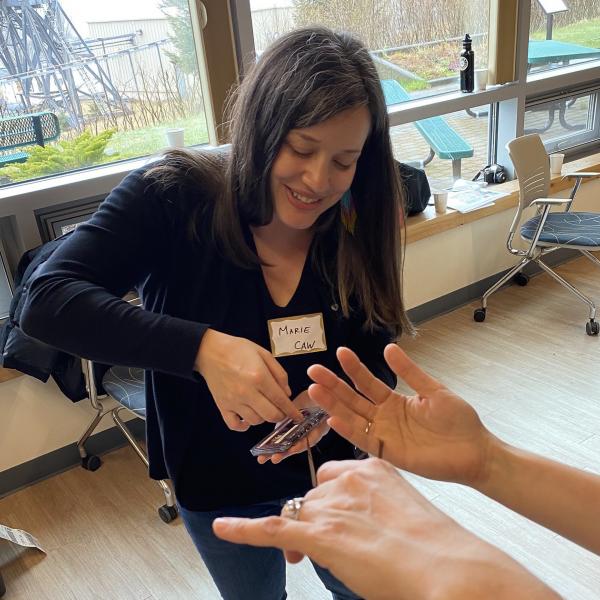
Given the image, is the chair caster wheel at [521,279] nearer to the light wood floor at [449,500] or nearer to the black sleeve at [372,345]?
the light wood floor at [449,500]

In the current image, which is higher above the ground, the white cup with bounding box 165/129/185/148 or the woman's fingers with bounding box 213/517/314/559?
the white cup with bounding box 165/129/185/148

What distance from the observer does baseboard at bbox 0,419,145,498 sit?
7.74 feet

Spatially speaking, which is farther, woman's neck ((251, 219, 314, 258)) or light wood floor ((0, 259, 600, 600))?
light wood floor ((0, 259, 600, 600))

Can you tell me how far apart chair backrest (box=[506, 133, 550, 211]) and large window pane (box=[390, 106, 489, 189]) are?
41 centimetres

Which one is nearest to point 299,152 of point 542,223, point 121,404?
point 121,404

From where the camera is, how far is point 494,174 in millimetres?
3775

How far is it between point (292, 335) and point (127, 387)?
52.4 inches

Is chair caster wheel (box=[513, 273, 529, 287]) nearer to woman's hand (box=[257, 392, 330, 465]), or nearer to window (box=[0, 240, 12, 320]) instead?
window (box=[0, 240, 12, 320])

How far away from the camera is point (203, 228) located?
3.35 ft

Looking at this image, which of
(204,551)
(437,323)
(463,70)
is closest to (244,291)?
(204,551)

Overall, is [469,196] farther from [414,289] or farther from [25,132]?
[25,132]

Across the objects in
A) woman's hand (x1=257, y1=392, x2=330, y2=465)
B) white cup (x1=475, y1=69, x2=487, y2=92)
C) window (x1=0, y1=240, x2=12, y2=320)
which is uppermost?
white cup (x1=475, y1=69, x2=487, y2=92)

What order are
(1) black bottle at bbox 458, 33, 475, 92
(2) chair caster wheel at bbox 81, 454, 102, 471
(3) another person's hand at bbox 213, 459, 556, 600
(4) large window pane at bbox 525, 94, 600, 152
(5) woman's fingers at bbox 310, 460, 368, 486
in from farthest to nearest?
(4) large window pane at bbox 525, 94, 600, 152 → (1) black bottle at bbox 458, 33, 475, 92 → (2) chair caster wheel at bbox 81, 454, 102, 471 → (5) woman's fingers at bbox 310, 460, 368, 486 → (3) another person's hand at bbox 213, 459, 556, 600

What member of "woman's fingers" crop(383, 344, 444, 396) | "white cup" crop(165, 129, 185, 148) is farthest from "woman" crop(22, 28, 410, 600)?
"white cup" crop(165, 129, 185, 148)
